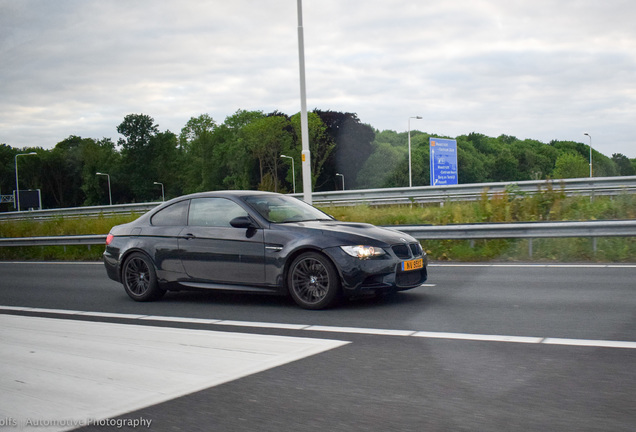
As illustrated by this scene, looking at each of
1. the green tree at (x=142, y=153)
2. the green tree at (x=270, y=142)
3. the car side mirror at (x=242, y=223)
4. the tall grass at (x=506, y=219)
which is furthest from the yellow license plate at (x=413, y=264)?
the green tree at (x=142, y=153)

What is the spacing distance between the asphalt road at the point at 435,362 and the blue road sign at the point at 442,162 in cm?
2210

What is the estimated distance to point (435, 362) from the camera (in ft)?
16.9

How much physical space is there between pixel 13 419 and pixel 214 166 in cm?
9986

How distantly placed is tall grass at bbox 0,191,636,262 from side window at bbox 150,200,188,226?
6.34m

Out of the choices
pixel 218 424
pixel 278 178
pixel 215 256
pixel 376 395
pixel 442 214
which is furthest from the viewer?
pixel 278 178

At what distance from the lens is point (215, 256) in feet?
27.6

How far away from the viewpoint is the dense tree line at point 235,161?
86.9m

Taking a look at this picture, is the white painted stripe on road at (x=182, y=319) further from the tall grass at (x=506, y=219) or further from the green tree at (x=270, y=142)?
the green tree at (x=270, y=142)

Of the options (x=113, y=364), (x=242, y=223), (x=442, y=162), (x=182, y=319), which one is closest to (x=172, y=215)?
(x=242, y=223)

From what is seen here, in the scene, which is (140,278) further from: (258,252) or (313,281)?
(313,281)

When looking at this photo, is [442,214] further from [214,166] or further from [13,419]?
[214,166]

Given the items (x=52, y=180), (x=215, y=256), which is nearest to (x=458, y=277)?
(x=215, y=256)

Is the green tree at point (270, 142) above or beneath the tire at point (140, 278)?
above

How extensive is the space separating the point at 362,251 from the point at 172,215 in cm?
302
